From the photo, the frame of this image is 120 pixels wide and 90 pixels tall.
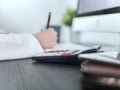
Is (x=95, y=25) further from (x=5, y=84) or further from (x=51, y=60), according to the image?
(x=5, y=84)

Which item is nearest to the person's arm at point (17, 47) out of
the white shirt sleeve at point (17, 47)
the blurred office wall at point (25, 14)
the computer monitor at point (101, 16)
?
the white shirt sleeve at point (17, 47)

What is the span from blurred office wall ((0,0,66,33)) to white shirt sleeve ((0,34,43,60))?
3.74 feet

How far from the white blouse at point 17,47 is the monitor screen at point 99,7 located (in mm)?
272

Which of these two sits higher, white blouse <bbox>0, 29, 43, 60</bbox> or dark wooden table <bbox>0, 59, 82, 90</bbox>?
white blouse <bbox>0, 29, 43, 60</bbox>

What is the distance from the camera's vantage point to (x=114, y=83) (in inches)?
10.2

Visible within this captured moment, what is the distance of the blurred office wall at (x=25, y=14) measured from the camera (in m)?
1.71

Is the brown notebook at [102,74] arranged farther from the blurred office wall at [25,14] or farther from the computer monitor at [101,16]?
the blurred office wall at [25,14]

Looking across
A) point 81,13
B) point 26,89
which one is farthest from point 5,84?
point 81,13

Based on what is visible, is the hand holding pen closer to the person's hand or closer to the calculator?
the person's hand

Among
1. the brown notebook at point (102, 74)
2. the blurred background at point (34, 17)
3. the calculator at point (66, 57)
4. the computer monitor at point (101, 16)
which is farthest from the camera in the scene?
the blurred background at point (34, 17)

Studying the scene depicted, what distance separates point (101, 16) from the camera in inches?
30.7

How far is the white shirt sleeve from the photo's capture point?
1.72 ft

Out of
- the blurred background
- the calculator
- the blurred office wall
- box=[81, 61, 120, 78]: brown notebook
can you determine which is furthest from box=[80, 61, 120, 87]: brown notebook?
the blurred office wall

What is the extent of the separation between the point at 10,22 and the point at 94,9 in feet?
3.40
